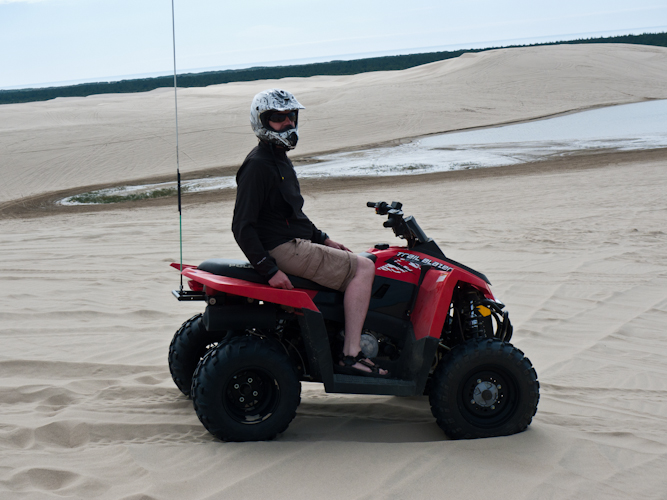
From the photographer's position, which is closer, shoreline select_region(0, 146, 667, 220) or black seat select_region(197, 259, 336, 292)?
black seat select_region(197, 259, 336, 292)

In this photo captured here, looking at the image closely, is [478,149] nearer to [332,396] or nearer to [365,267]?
[332,396]

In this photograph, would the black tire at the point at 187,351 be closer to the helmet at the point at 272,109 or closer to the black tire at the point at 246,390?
the black tire at the point at 246,390

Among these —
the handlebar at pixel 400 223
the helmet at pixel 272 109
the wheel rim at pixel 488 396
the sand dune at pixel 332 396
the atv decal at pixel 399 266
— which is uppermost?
the helmet at pixel 272 109

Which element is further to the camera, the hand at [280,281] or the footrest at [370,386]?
the footrest at [370,386]

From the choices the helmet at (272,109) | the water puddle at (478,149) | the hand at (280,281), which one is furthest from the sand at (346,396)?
the water puddle at (478,149)

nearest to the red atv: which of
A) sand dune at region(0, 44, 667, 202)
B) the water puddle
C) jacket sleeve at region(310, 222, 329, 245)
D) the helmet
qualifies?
jacket sleeve at region(310, 222, 329, 245)

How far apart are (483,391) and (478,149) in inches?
677

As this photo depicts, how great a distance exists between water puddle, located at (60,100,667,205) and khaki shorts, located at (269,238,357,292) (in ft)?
40.7

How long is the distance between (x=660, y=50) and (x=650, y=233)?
43807 millimetres

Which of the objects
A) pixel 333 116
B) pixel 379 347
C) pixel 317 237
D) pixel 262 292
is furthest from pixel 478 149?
pixel 262 292

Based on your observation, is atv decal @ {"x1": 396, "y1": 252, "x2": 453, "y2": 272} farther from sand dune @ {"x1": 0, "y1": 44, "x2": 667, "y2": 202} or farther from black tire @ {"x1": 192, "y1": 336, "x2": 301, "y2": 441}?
sand dune @ {"x1": 0, "y1": 44, "x2": 667, "y2": 202}

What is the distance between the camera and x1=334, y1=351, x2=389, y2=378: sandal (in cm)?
403

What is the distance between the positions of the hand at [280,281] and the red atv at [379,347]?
4cm

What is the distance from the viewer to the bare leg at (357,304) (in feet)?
13.1
